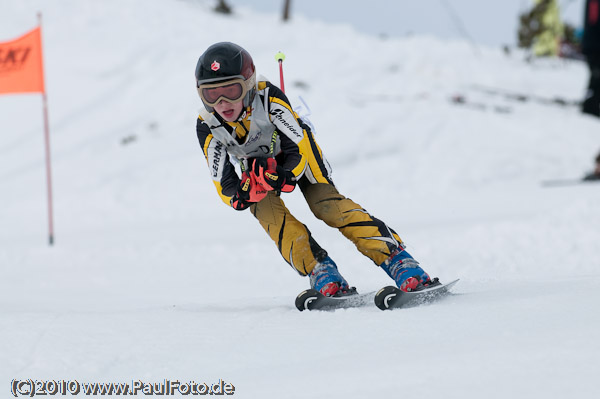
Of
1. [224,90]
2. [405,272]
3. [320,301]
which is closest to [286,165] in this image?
[224,90]

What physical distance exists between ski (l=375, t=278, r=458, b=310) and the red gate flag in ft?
24.8

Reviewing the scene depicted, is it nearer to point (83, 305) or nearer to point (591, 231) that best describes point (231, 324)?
point (83, 305)

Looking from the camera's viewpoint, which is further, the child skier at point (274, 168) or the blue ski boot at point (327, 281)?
the blue ski boot at point (327, 281)

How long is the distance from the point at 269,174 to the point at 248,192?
8.3 inches

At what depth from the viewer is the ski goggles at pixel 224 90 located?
12.0ft

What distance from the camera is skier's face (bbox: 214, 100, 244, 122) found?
369cm

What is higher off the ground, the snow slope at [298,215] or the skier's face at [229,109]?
the skier's face at [229,109]

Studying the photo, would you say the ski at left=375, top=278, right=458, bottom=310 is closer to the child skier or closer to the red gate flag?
the child skier

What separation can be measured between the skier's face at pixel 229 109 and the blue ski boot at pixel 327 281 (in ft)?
3.65

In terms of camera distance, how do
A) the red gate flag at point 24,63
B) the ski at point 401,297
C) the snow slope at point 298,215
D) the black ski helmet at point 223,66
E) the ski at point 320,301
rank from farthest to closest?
the red gate flag at point 24,63 < the ski at point 320,301 < the black ski helmet at point 223,66 < the ski at point 401,297 < the snow slope at point 298,215

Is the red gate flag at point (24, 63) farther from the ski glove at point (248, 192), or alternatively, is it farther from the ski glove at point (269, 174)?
the ski glove at point (269, 174)

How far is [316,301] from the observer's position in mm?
3795

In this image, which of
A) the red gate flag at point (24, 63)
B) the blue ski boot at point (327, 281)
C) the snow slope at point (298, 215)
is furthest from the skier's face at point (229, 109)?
the red gate flag at point (24, 63)

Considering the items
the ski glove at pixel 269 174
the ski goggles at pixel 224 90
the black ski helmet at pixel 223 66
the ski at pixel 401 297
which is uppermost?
the black ski helmet at pixel 223 66
